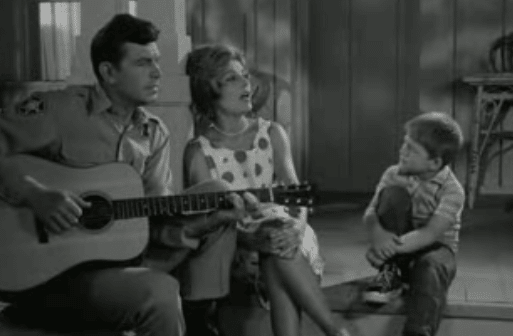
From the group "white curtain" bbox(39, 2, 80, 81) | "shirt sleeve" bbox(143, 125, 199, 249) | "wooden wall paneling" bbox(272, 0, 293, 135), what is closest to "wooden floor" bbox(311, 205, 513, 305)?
"wooden wall paneling" bbox(272, 0, 293, 135)

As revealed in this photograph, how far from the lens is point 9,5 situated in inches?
201

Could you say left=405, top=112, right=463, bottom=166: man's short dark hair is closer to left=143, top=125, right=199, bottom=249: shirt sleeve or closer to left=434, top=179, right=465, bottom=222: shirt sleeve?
left=434, top=179, right=465, bottom=222: shirt sleeve

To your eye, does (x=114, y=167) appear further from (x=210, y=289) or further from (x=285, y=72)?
(x=285, y=72)

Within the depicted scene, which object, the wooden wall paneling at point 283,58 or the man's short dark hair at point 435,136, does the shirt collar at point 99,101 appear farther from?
the wooden wall paneling at point 283,58

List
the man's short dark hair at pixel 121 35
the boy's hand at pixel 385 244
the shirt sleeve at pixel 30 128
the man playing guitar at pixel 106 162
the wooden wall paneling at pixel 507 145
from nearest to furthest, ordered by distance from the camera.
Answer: the man playing guitar at pixel 106 162 → the shirt sleeve at pixel 30 128 → the man's short dark hair at pixel 121 35 → the boy's hand at pixel 385 244 → the wooden wall paneling at pixel 507 145

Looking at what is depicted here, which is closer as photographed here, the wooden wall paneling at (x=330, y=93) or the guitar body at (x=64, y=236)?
the guitar body at (x=64, y=236)

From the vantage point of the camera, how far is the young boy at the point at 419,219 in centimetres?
243

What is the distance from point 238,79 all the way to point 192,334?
0.73 m

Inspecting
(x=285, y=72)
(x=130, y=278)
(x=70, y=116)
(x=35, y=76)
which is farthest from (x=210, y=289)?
(x=35, y=76)

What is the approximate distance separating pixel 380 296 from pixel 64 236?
95cm

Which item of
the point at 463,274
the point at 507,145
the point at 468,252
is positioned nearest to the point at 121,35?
the point at 463,274

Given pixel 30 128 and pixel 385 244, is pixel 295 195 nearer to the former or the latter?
pixel 385 244

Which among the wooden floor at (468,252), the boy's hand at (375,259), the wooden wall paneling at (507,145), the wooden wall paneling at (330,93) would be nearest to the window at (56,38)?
the wooden wall paneling at (330,93)

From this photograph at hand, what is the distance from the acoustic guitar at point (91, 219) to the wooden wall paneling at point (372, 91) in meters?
2.79
